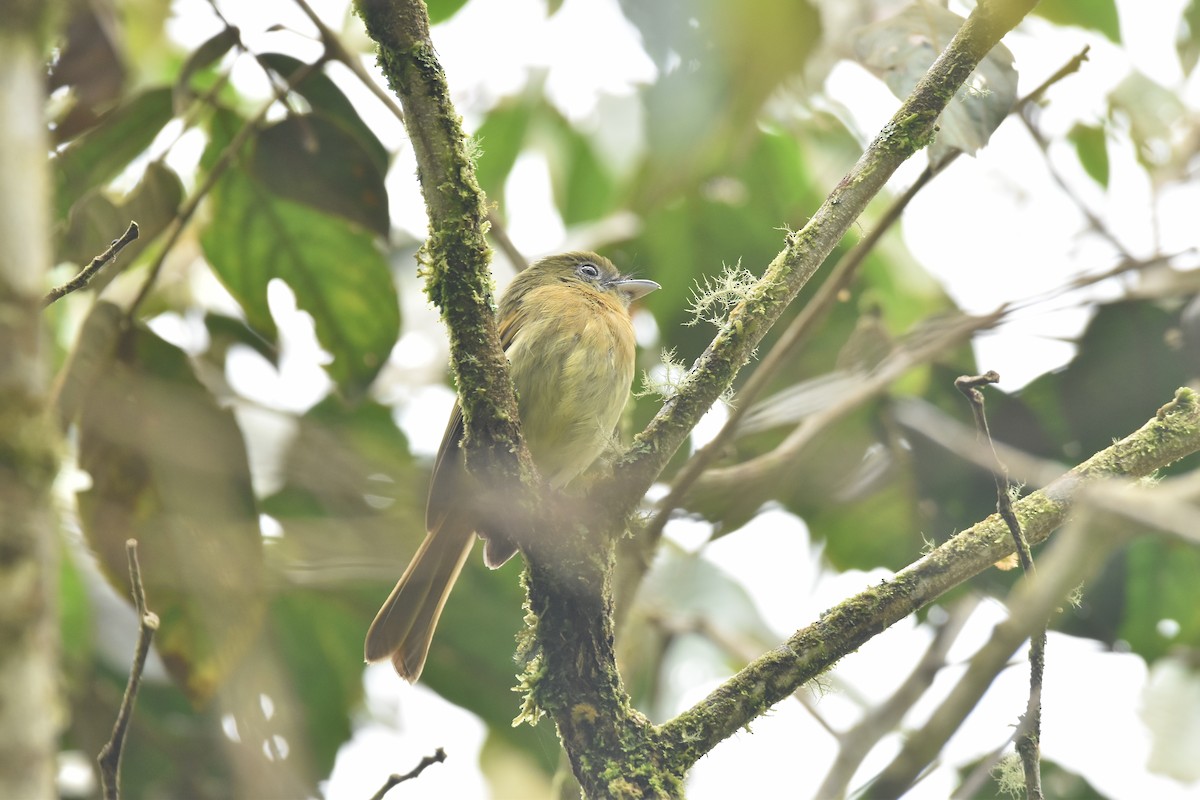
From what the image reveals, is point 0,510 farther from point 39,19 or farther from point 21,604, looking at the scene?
point 39,19

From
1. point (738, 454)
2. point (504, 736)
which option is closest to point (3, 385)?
point (504, 736)

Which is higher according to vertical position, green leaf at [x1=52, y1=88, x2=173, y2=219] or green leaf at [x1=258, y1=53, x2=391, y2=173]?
green leaf at [x1=258, y1=53, x2=391, y2=173]

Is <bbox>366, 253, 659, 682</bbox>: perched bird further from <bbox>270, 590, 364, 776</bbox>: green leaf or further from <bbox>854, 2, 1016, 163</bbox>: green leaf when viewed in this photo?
<bbox>854, 2, 1016, 163</bbox>: green leaf

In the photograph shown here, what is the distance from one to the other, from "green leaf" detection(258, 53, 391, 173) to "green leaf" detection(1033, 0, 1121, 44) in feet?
6.28

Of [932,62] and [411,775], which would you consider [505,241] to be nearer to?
[932,62]

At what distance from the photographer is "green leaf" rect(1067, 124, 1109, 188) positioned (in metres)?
4.29

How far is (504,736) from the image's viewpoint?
3.60 meters

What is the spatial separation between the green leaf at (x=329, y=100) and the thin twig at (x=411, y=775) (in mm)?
1580

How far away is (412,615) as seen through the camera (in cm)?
337

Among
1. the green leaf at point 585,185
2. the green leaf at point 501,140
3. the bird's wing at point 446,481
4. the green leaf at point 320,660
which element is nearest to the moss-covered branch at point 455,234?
the bird's wing at point 446,481

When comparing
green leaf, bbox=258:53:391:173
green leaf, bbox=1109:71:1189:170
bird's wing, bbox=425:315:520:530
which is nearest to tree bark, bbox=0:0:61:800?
green leaf, bbox=258:53:391:173

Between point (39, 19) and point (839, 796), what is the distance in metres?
2.43

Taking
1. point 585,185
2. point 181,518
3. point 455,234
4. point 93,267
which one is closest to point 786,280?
point 455,234

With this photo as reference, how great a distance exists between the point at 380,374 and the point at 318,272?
0.35 metres
